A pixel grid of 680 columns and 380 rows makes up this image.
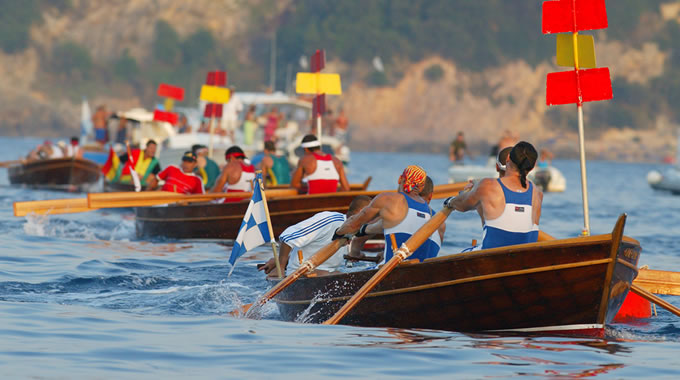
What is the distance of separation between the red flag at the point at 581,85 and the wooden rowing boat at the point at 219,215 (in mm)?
5098

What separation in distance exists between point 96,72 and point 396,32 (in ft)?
105

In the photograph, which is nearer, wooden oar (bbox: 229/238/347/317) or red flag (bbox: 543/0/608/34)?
wooden oar (bbox: 229/238/347/317)

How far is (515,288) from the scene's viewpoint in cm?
862

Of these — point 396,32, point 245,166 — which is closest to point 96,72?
point 396,32

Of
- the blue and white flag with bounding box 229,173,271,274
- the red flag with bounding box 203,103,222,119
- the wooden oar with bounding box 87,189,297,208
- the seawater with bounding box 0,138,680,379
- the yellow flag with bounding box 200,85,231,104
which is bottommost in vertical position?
the seawater with bounding box 0,138,680,379

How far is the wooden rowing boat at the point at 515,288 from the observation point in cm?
837

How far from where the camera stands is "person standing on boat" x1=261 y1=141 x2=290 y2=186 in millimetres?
20188

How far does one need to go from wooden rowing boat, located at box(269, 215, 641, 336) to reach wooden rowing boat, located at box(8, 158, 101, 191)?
21.2 meters

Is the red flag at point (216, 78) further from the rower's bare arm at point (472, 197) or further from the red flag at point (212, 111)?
the rower's bare arm at point (472, 197)

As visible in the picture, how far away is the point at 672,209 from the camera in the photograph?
100 ft

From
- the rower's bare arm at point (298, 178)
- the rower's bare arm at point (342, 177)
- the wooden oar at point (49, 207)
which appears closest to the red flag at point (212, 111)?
the rower's bare arm at point (298, 178)

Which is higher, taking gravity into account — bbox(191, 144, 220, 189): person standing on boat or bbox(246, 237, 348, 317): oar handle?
bbox(191, 144, 220, 189): person standing on boat

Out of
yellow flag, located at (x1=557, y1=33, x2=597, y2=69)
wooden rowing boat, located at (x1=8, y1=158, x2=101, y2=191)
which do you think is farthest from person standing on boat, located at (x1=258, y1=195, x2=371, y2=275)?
wooden rowing boat, located at (x1=8, y1=158, x2=101, y2=191)

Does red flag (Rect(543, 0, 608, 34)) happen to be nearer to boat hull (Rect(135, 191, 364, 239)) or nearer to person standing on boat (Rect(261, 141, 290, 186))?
boat hull (Rect(135, 191, 364, 239))
